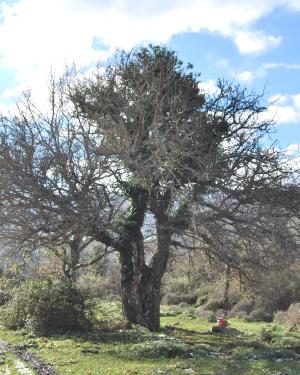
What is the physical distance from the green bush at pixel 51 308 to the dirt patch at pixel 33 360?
114 inches

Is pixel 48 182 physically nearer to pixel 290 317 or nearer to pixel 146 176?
pixel 146 176

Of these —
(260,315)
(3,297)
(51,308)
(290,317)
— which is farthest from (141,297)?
(260,315)

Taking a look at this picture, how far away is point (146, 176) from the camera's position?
54.5 ft

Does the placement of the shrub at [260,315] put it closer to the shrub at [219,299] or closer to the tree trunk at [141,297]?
the shrub at [219,299]

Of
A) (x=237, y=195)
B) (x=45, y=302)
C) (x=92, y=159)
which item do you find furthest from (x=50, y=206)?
(x=237, y=195)

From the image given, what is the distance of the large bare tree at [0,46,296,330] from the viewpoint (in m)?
15.9

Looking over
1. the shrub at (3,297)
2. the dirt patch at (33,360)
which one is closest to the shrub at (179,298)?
the shrub at (3,297)

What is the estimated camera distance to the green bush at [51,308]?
17.5 m

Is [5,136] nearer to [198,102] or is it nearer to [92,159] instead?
[92,159]

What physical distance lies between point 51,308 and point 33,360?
5804 mm

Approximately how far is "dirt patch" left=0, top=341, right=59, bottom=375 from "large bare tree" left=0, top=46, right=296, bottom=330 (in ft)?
13.2

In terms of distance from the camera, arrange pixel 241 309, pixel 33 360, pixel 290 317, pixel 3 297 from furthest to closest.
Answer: pixel 241 309 < pixel 290 317 < pixel 3 297 < pixel 33 360

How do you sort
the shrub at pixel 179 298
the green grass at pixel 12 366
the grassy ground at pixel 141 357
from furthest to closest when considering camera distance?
the shrub at pixel 179 298 → the grassy ground at pixel 141 357 → the green grass at pixel 12 366

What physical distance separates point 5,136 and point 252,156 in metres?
8.77
